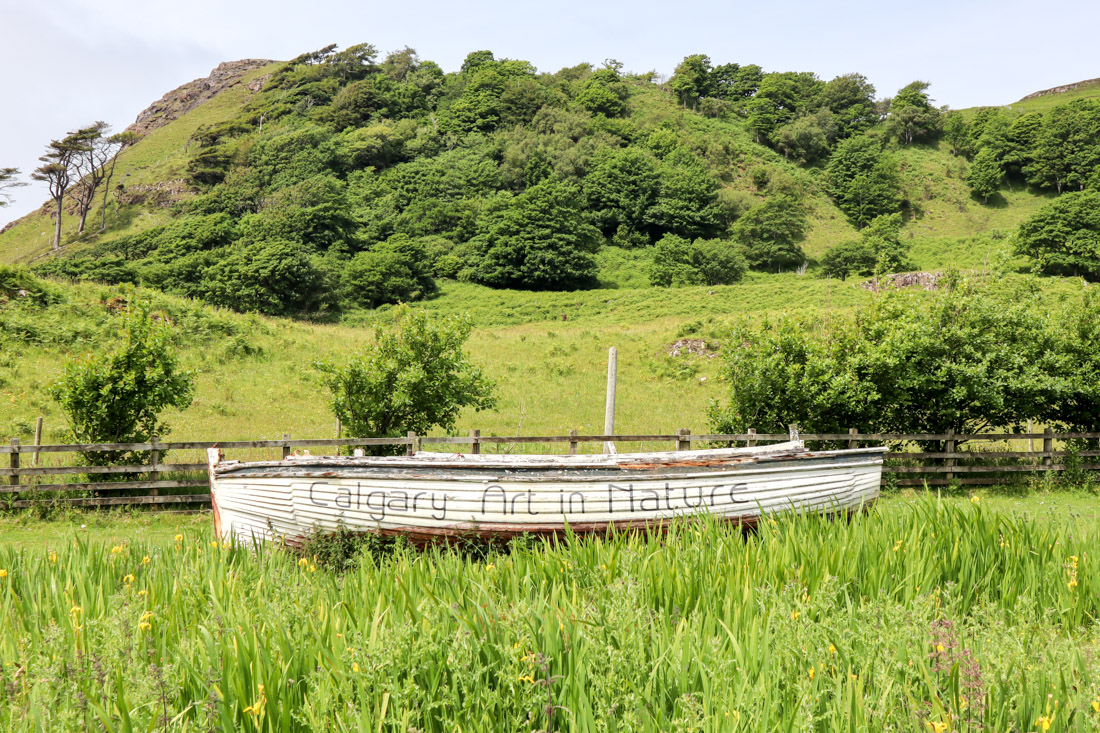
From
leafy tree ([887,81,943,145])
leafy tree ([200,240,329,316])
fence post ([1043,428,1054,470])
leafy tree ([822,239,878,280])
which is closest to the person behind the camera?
fence post ([1043,428,1054,470])

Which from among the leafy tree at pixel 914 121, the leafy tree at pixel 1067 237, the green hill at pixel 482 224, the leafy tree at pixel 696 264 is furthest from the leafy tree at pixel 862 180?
the leafy tree at pixel 696 264

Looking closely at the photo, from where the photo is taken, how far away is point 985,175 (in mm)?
76750

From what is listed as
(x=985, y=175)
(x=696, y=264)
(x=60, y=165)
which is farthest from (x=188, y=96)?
(x=985, y=175)

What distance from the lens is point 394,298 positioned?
174ft

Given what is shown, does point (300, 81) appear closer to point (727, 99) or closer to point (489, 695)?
point (727, 99)

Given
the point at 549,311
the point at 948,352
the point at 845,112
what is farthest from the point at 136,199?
the point at 845,112

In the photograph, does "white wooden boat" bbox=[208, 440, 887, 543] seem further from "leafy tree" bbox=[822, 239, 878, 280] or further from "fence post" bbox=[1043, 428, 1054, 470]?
"leafy tree" bbox=[822, 239, 878, 280]

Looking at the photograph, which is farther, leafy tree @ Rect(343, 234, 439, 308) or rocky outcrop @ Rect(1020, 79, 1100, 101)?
rocky outcrop @ Rect(1020, 79, 1100, 101)

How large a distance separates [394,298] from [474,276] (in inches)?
299

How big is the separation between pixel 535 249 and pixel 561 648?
181 feet

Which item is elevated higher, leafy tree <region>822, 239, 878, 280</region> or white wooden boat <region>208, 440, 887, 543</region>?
leafy tree <region>822, 239, 878, 280</region>

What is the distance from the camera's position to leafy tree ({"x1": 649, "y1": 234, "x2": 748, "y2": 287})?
183ft

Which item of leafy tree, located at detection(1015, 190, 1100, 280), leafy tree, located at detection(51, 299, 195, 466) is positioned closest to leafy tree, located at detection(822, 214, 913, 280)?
leafy tree, located at detection(1015, 190, 1100, 280)

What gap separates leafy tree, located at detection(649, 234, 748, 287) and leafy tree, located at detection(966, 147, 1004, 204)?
35757mm
